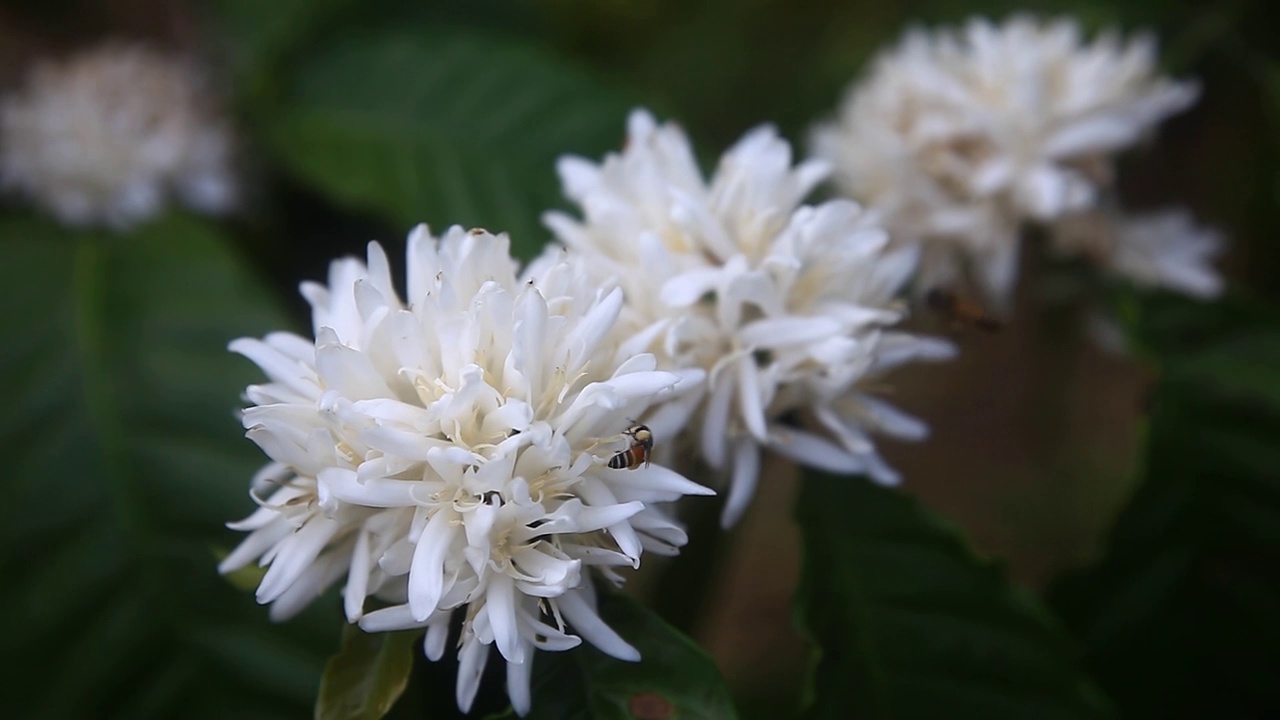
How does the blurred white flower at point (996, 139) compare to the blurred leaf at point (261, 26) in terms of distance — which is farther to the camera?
the blurred leaf at point (261, 26)

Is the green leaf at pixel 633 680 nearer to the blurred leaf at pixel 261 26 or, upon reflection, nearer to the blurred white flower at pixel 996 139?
the blurred white flower at pixel 996 139

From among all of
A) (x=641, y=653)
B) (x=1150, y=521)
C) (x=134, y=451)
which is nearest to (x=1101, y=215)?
(x=1150, y=521)

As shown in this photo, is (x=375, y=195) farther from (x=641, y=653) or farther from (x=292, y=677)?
(x=641, y=653)

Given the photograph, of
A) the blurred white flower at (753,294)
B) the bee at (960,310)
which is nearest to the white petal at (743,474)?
the blurred white flower at (753,294)

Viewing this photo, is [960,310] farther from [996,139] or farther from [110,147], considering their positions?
[110,147]

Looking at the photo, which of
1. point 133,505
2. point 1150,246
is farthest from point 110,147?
point 1150,246
